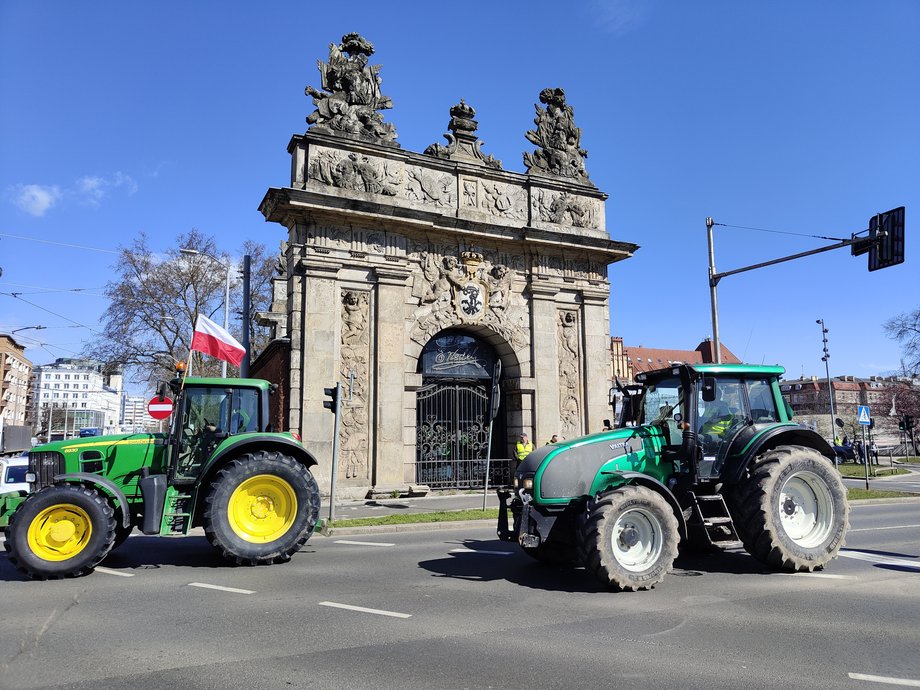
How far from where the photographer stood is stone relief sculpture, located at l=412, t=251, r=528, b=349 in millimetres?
17531

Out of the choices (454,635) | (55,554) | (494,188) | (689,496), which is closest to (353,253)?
(494,188)

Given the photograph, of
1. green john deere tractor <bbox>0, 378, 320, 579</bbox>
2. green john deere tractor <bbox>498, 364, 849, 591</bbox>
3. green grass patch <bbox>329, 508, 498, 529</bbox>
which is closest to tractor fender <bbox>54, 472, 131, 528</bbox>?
green john deere tractor <bbox>0, 378, 320, 579</bbox>

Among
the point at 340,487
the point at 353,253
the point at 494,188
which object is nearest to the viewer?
the point at 340,487

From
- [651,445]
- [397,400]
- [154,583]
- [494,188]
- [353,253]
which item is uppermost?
[494,188]

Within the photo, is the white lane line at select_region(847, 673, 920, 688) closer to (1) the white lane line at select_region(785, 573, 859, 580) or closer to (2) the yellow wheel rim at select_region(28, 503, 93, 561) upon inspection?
(1) the white lane line at select_region(785, 573, 859, 580)

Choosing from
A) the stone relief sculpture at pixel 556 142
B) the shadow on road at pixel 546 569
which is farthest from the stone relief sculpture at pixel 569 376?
the shadow on road at pixel 546 569

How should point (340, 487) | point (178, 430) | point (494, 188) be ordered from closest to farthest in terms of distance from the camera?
point (178, 430)
point (340, 487)
point (494, 188)

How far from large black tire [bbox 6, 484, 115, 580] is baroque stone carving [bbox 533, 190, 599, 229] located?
1504cm

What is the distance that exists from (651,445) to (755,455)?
1.31 m

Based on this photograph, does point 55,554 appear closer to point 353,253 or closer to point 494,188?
point 353,253

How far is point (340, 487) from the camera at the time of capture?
15.6 metres

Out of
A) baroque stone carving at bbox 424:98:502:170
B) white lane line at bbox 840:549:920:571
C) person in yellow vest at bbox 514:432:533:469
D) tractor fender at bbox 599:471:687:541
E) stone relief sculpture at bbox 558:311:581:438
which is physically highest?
baroque stone carving at bbox 424:98:502:170

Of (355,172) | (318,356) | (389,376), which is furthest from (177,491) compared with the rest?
(355,172)

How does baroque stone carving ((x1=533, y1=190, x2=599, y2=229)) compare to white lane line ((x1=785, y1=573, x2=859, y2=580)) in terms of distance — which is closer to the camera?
white lane line ((x1=785, y1=573, x2=859, y2=580))
